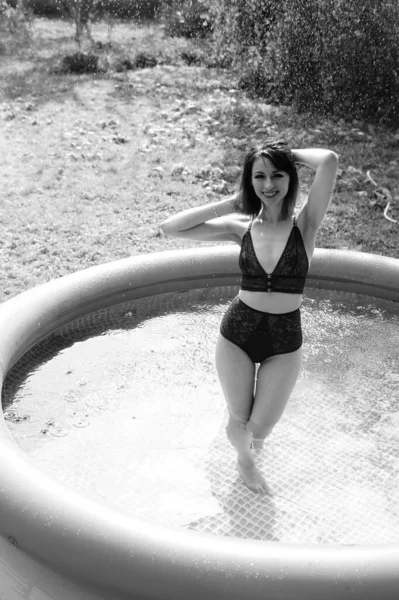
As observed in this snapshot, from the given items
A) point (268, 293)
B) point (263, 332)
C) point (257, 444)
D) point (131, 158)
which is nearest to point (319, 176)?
point (268, 293)

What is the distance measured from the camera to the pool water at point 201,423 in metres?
2.95

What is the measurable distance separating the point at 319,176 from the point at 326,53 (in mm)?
A: 6873

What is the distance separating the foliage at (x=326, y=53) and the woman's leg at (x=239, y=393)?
672cm

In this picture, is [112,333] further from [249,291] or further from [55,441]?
[249,291]

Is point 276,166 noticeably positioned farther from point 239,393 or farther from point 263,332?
point 239,393

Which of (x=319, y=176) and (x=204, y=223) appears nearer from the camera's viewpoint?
(x=319, y=176)

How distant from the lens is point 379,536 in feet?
9.32

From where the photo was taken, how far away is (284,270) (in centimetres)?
280

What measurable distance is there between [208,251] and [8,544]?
2.48 metres

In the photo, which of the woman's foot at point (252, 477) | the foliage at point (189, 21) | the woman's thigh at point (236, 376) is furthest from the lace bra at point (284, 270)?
the foliage at point (189, 21)

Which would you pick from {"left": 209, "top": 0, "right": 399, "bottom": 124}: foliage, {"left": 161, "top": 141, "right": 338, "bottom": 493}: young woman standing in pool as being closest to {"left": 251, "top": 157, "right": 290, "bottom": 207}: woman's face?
{"left": 161, "top": 141, "right": 338, "bottom": 493}: young woman standing in pool

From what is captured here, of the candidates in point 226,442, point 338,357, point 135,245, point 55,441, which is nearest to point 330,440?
point 226,442

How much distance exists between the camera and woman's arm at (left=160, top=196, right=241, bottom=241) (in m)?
2.97

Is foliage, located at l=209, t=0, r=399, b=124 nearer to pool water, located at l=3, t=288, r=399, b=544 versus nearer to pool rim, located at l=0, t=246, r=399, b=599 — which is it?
pool water, located at l=3, t=288, r=399, b=544
